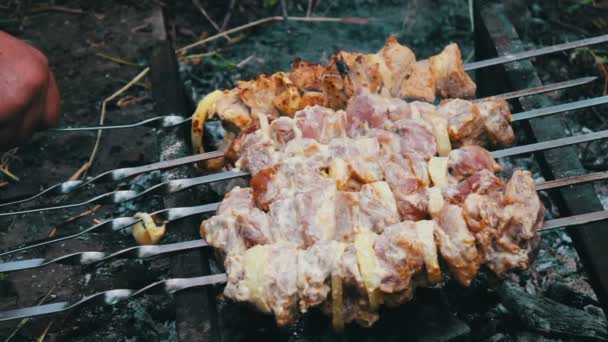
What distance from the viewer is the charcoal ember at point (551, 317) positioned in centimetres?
292

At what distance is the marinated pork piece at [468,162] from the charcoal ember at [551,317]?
766 mm

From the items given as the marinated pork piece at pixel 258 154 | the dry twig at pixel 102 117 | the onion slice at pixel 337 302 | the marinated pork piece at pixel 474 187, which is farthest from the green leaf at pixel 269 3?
the onion slice at pixel 337 302

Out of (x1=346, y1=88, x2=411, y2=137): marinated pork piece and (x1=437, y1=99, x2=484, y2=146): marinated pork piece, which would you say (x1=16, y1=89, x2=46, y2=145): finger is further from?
(x1=437, y1=99, x2=484, y2=146): marinated pork piece

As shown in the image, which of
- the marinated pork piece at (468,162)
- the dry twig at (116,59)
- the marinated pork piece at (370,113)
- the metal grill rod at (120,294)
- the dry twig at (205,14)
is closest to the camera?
the metal grill rod at (120,294)

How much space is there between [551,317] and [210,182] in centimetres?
165

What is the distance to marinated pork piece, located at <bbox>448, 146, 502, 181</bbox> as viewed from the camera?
2.57 metres

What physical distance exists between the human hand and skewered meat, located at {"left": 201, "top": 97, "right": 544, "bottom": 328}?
0.91 metres

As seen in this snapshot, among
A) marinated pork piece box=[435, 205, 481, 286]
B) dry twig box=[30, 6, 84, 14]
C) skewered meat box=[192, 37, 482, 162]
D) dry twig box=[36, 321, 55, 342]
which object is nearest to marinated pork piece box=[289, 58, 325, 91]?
skewered meat box=[192, 37, 482, 162]

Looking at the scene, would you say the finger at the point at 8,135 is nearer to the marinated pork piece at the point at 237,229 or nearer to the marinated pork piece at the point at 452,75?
the marinated pork piece at the point at 237,229

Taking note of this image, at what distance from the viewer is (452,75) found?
2977 millimetres

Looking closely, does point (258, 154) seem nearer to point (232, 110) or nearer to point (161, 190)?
point (232, 110)

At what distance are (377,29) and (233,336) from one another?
2.58 metres

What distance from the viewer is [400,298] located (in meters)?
2.39

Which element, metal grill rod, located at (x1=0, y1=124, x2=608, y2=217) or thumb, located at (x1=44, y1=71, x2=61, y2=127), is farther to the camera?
thumb, located at (x1=44, y1=71, x2=61, y2=127)
